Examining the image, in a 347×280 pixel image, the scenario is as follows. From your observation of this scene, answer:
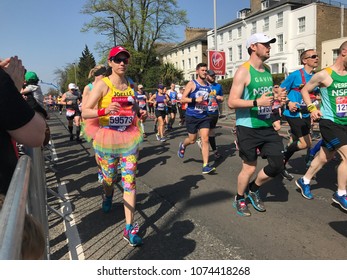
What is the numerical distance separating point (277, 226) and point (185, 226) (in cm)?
106

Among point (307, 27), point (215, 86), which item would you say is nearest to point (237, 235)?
point (215, 86)

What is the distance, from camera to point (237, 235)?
3.55 meters

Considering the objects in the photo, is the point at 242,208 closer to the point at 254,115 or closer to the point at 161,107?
the point at 254,115

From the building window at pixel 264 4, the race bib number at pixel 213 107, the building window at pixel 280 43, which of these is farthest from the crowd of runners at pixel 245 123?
the building window at pixel 264 4

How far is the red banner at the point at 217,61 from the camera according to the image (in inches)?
725

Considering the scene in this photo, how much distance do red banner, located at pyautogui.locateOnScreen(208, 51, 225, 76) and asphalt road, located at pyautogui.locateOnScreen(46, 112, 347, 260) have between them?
12986 mm

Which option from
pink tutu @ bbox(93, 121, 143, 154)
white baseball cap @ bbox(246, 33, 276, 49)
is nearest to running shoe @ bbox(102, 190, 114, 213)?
pink tutu @ bbox(93, 121, 143, 154)

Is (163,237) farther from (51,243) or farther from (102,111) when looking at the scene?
(102,111)

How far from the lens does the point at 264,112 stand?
4039 millimetres

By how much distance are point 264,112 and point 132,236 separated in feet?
7.07

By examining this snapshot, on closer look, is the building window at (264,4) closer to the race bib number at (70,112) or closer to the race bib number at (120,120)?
the race bib number at (70,112)

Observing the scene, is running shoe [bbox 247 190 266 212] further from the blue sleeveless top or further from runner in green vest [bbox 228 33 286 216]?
the blue sleeveless top

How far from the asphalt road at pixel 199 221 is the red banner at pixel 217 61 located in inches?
511

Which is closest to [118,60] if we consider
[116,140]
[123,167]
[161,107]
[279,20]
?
[116,140]
